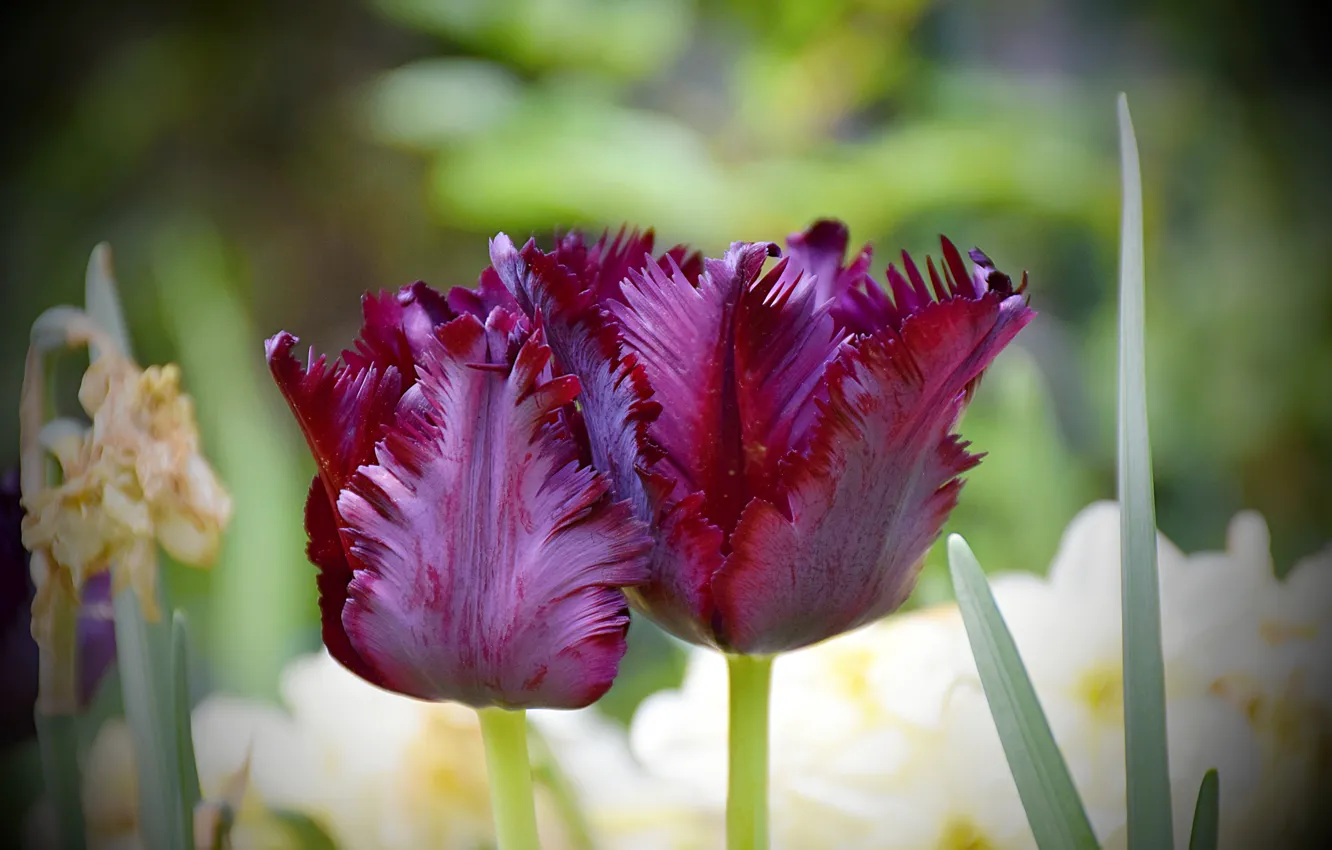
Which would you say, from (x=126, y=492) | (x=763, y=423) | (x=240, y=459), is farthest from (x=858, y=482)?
(x=240, y=459)

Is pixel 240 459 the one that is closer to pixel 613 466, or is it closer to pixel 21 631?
pixel 21 631

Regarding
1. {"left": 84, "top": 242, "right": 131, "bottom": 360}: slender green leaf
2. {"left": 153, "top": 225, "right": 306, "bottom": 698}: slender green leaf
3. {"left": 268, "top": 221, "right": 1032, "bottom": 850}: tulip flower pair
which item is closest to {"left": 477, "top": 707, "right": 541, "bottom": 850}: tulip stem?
{"left": 268, "top": 221, "right": 1032, "bottom": 850}: tulip flower pair

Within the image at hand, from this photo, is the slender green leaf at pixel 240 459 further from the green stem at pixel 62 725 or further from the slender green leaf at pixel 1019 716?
the slender green leaf at pixel 1019 716

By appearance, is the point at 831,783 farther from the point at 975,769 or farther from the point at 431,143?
the point at 431,143

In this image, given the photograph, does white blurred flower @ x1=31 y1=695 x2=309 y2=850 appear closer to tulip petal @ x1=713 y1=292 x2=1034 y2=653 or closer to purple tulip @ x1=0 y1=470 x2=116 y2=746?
purple tulip @ x1=0 y1=470 x2=116 y2=746

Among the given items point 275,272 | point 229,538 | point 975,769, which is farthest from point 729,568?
point 275,272

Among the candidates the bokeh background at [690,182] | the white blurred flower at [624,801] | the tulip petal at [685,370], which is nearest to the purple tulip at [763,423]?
the tulip petal at [685,370]
